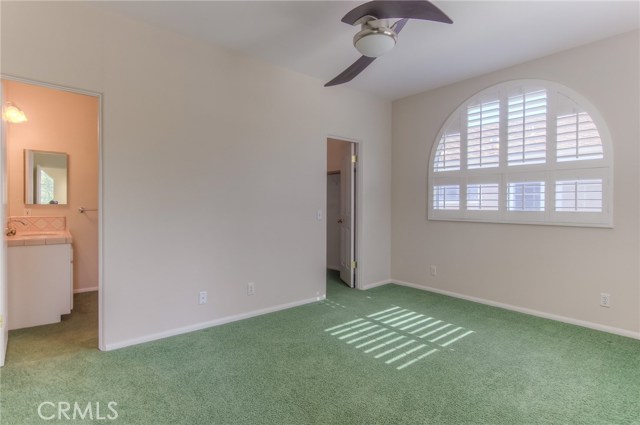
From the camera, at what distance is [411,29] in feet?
9.29

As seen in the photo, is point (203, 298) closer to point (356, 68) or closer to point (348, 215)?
point (348, 215)

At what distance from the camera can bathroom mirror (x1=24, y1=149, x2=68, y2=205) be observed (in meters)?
3.90

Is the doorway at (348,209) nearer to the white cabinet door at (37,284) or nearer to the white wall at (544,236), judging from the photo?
the white wall at (544,236)

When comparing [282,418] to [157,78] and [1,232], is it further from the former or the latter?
[157,78]

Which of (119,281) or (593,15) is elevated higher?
(593,15)

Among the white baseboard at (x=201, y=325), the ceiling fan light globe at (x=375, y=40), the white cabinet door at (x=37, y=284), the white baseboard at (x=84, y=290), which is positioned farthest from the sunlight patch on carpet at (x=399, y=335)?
the white baseboard at (x=84, y=290)

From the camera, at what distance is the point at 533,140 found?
Answer: 349cm

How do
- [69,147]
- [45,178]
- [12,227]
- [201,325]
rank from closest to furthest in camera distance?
[201,325], [12,227], [45,178], [69,147]

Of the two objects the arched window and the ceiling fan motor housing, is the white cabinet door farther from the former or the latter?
the arched window

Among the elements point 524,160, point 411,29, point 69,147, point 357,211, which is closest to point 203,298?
point 357,211

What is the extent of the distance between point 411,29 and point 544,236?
8.42ft

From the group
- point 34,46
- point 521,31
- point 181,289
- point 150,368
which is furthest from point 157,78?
point 521,31

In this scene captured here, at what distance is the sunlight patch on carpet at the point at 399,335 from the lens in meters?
2.63

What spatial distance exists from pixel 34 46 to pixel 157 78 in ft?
2.69
